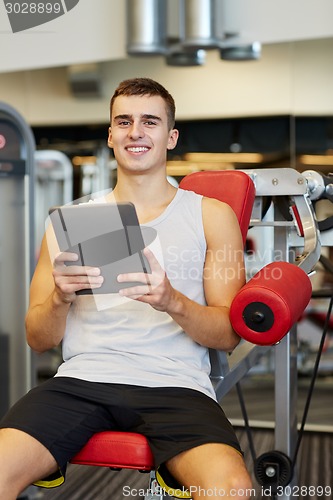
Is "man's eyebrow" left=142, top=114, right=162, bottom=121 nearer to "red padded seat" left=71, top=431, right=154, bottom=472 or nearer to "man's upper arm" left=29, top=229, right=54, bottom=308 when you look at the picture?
"man's upper arm" left=29, top=229, right=54, bottom=308

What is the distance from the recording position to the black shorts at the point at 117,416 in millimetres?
1720

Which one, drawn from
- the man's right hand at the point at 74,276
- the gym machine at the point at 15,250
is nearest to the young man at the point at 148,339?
the man's right hand at the point at 74,276

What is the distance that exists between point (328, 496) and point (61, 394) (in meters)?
1.57

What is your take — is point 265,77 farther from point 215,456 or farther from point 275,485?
point 215,456

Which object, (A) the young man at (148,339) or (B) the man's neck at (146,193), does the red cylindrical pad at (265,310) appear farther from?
(B) the man's neck at (146,193)

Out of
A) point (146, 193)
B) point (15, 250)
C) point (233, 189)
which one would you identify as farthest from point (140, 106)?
point (15, 250)

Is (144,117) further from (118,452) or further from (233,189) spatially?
(118,452)

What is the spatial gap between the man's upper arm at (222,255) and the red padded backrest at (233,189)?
18 centimetres

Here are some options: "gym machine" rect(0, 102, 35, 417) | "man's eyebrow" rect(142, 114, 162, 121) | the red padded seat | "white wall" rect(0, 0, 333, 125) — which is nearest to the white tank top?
the red padded seat

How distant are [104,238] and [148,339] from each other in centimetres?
28

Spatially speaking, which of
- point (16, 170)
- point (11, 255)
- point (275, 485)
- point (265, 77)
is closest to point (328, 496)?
point (275, 485)

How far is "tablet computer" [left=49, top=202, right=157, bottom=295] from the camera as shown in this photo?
5.60 ft

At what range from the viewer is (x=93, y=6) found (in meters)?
4.29

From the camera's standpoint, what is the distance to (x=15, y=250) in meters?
3.15
